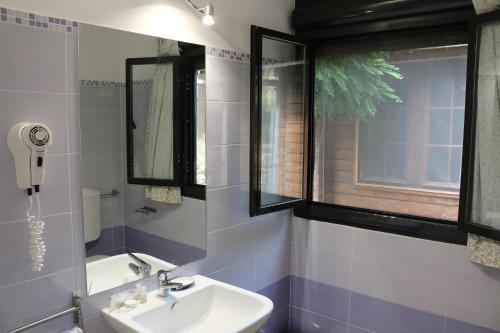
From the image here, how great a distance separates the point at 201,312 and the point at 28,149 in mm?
1033

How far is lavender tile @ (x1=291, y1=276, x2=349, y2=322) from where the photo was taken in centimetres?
239

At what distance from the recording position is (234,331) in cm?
149

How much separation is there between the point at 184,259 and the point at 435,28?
1.67 meters

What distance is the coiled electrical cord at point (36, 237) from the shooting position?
1.33 m

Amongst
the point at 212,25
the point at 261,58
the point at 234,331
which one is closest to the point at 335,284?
the point at 234,331

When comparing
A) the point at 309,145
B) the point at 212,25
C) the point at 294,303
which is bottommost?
the point at 294,303

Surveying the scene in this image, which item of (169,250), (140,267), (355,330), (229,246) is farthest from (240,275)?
(355,330)

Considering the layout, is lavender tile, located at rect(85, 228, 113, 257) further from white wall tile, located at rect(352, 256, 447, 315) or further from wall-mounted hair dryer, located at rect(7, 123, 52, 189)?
white wall tile, located at rect(352, 256, 447, 315)

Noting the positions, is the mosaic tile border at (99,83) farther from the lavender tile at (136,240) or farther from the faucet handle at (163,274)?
the faucet handle at (163,274)

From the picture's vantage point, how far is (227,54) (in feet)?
6.59

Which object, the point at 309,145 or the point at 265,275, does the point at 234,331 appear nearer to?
the point at 265,275

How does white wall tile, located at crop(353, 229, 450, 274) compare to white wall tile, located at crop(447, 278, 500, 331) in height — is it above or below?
above

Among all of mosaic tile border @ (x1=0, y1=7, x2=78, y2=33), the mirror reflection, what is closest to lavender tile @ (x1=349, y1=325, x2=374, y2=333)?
the mirror reflection

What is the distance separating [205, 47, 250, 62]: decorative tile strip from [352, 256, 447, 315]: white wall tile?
4.18 feet
